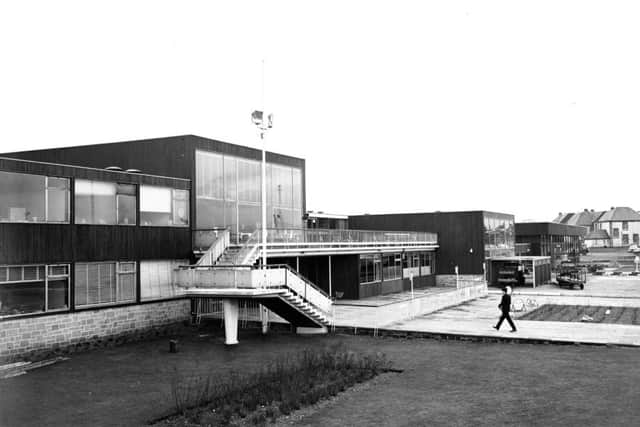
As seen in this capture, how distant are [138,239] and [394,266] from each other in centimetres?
1986

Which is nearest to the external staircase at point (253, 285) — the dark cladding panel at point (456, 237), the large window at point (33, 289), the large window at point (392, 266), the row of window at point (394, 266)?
the large window at point (33, 289)

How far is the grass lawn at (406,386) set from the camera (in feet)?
39.4

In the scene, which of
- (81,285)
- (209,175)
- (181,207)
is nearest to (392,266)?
(209,175)

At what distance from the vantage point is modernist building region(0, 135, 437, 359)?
1977cm

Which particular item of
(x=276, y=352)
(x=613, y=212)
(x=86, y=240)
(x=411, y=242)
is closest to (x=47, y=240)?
(x=86, y=240)

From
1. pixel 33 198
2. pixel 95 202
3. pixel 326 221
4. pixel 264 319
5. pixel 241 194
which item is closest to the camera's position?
pixel 33 198

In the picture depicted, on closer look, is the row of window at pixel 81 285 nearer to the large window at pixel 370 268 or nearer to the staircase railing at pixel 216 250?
the staircase railing at pixel 216 250

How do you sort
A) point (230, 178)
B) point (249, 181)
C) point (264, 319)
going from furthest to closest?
point (249, 181) < point (230, 178) < point (264, 319)

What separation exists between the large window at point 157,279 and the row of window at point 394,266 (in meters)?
12.7

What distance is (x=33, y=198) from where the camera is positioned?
20.2 m

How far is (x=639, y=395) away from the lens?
12.9 meters

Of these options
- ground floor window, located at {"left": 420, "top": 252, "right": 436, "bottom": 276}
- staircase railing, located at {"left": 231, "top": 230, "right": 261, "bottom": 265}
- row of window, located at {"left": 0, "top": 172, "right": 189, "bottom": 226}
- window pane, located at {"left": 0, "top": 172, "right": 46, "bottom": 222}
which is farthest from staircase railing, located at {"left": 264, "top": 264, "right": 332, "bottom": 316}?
ground floor window, located at {"left": 420, "top": 252, "right": 436, "bottom": 276}

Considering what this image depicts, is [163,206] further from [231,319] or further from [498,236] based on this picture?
[498,236]

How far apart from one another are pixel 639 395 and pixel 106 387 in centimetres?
1245
